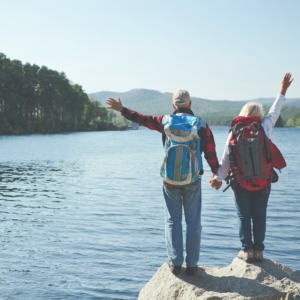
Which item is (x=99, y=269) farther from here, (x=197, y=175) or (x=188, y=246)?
(x=197, y=175)

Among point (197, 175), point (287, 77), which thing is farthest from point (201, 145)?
point (287, 77)

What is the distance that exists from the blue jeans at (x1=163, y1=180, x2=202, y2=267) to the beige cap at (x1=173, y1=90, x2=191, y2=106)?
1.04 meters

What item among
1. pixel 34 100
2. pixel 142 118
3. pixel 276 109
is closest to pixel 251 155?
pixel 276 109

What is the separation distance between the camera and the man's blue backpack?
4332 mm

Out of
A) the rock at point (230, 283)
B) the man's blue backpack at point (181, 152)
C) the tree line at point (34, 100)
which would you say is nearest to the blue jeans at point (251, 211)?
the rock at point (230, 283)

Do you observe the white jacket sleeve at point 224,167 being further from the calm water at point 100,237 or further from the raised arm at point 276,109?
the calm water at point 100,237

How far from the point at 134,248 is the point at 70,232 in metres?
2.13

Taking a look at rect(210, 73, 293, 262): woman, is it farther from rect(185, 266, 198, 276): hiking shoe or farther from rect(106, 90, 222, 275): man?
rect(185, 266, 198, 276): hiking shoe

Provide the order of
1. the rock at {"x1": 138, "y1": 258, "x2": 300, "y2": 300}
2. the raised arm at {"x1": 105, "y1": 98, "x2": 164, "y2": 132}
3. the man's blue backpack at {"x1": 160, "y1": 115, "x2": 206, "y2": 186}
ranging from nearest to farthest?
the rock at {"x1": 138, "y1": 258, "x2": 300, "y2": 300}, the man's blue backpack at {"x1": 160, "y1": 115, "x2": 206, "y2": 186}, the raised arm at {"x1": 105, "y1": 98, "x2": 164, "y2": 132}

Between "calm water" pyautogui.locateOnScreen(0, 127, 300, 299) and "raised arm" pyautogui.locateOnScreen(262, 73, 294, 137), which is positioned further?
"calm water" pyautogui.locateOnScreen(0, 127, 300, 299)

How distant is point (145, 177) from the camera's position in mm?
20641

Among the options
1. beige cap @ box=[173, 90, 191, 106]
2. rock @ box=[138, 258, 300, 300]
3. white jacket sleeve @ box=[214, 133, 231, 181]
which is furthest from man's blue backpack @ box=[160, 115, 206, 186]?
rock @ box=[138, 258, 300, 300]

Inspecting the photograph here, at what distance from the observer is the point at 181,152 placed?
436cm

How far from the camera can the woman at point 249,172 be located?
4.55 metres
